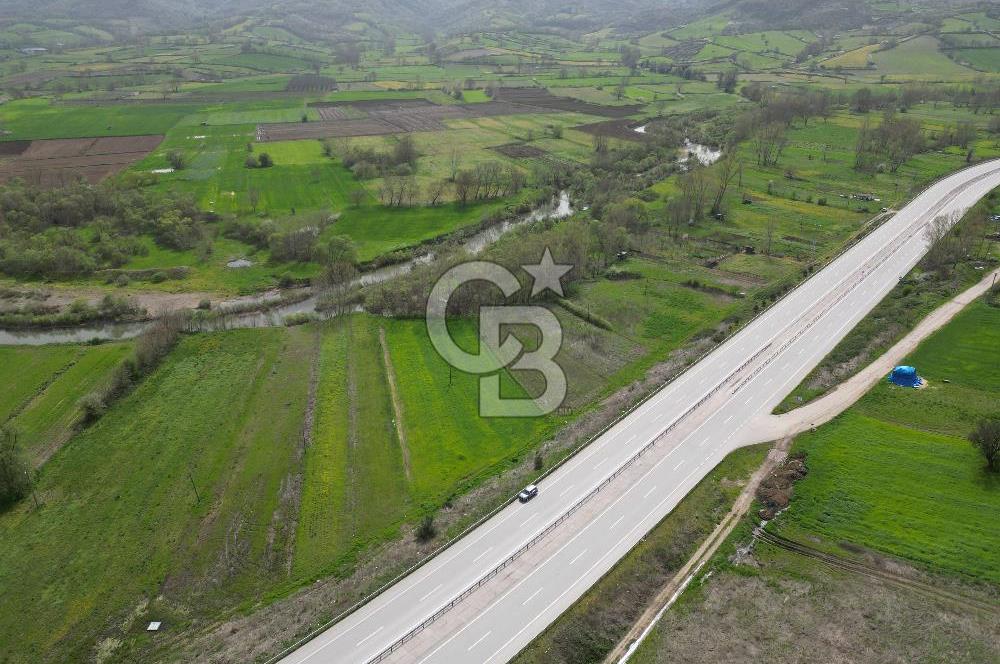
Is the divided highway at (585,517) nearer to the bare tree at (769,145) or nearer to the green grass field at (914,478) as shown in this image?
the green grass field at (914,478)

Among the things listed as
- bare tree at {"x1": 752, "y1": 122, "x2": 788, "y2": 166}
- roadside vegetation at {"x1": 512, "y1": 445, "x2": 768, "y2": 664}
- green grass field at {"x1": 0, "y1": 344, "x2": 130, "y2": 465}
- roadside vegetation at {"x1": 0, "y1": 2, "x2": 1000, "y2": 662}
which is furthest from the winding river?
bare tree at {"x1": 752, "y1": 122, "x2": 788, "y2": 166}

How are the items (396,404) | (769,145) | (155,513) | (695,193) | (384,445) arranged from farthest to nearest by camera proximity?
1. (769,145)
2. (695,193)
3. (396,404)
4. (384,445)
5. (155,513)

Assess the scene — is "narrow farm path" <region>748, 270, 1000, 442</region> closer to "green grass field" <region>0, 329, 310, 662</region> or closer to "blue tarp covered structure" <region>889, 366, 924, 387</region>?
"blue tarp covered structure" <region>889, 366, 924, 387</region>

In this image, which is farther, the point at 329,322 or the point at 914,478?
the point at 329,322

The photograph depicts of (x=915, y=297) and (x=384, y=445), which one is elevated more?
(x=915, y=297)

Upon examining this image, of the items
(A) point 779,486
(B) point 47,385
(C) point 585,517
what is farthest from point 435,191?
(A) point 779,486

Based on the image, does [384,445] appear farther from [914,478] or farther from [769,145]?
[769,145]

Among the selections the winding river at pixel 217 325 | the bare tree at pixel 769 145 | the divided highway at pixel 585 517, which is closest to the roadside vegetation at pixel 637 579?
the divided highway at pixel 585 517

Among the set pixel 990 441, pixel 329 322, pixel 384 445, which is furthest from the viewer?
pixel 329 322

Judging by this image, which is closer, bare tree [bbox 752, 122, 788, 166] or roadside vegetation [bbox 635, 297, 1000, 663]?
roadside vegetation [bbox 635, 297, 1000, 663]
